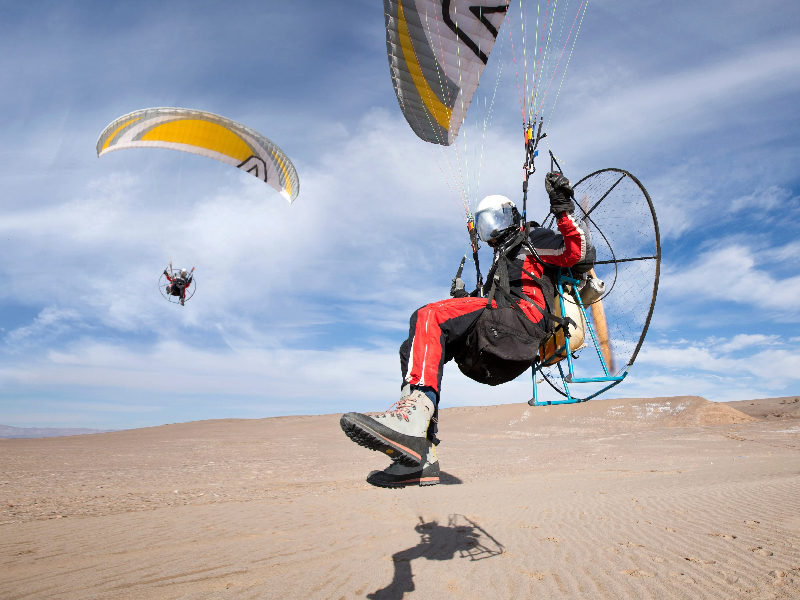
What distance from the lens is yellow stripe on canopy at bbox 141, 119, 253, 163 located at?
1563 centimetres

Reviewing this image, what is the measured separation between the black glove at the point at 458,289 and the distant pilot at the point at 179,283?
58.4ft

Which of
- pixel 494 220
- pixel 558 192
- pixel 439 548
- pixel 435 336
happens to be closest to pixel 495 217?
pixel 494 220

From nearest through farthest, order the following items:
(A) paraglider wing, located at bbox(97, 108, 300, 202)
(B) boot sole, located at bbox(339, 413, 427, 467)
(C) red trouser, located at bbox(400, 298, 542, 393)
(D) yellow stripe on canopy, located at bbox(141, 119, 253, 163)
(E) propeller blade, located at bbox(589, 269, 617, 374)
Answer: (B) boot sole, located at bbox(339, 413, 427, 467)
(C) red trouser, located at bbox(400, 298, 542, 393)
(E) propeller blade, located at bbox(589, 269, 617, 374)
(A) paraglider wing, located at bbox(97, 108, 300, 202)
(D) yellow stripe on canopy, located at bbox(141, 119, 253, 163)

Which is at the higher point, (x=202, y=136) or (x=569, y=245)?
(x=202, y=136)

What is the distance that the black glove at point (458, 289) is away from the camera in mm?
3676

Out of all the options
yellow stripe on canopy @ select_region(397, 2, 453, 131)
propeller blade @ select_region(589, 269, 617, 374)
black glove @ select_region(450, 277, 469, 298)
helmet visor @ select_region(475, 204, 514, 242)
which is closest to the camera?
helmet visor @ select_region(475, 204, 514, 242)

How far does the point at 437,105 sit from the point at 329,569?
6.06 meters

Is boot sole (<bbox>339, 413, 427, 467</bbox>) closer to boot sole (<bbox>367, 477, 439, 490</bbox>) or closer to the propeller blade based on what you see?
boot sole (<bbox>367, 477, 439, 490</bbox>)

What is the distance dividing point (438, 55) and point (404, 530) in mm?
6160

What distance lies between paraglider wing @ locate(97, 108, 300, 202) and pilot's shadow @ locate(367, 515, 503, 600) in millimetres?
14640

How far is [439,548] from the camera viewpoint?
16.1 feet

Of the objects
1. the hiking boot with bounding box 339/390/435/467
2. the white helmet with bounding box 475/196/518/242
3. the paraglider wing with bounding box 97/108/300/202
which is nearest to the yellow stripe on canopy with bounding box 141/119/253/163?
the paraglider wing with bounding box 97/108/300/202

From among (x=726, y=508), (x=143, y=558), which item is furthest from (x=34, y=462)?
(x=726, y=508)

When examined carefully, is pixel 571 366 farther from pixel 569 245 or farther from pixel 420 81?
pixel 420 81
